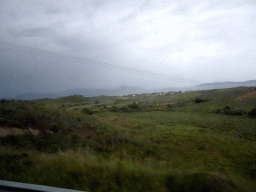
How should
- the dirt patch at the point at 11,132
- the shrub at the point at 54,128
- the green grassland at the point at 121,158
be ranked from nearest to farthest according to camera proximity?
the green grassland at the point at 121,158, the dirt patch at the point at 11,132, the shrub at the point at 54,128

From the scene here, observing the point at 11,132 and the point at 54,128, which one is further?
the point at 54,128

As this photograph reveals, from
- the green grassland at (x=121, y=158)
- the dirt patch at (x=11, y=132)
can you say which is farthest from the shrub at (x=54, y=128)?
the dirt patch at (x=11, y=132)

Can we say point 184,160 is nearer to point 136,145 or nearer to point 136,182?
point 136,145

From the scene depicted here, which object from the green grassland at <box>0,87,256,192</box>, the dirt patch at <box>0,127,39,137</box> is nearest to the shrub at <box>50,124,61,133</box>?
the green grassland at <box>0,87,256,192</box>

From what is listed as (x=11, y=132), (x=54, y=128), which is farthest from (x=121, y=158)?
(x=11, y=132)

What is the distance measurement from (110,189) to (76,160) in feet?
5.30

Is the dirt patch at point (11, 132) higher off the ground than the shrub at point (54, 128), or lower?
higher

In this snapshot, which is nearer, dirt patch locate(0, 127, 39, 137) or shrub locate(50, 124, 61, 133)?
dirt patch locate(0, 127, 39, 137)

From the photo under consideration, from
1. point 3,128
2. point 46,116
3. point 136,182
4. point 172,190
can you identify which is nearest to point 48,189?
point 136,182

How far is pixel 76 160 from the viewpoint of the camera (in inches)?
195

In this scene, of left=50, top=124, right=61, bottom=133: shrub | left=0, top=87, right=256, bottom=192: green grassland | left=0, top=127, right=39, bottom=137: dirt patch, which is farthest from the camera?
left=50, top=124, right=61, bottom=133: shrub

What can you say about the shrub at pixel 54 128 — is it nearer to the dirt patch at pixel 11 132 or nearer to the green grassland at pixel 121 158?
the green grassland at pixel 121 158

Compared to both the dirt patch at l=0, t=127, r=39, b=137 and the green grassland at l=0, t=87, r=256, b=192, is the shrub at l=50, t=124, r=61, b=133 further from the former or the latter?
the dirt patch at l=0, t=127, r=39, b=137

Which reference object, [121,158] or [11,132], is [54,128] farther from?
[121,158]
